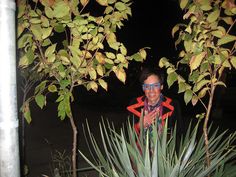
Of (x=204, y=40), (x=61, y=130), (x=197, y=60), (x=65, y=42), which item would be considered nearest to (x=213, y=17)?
(x=204, y=40)

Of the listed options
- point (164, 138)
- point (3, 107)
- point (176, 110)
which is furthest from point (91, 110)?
point (3, 107)

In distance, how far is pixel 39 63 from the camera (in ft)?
8.73

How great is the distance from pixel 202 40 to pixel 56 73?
4.08ft

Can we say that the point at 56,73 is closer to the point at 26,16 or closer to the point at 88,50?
the point at 88,50

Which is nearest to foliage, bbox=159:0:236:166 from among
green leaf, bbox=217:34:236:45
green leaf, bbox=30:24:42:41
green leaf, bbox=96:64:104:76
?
green leaf, bbox=217:34:236:45

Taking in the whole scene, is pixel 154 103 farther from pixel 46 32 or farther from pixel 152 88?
pixel 46 32

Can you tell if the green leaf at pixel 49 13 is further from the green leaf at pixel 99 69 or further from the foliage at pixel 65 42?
the green leaf at pixel 99 69

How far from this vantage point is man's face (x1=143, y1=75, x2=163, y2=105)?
3080 millimetres

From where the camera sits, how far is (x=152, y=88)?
3.09 m

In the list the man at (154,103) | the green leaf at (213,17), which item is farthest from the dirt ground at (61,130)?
the green leaf at (213,17)

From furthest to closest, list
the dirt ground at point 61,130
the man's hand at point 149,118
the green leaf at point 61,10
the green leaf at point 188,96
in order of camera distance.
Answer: the dirt ground at point 61,130 < the man's hand at point 149,118 < the green leaf at point 188,96 < the green leaf at point 61,10

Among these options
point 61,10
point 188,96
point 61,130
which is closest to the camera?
point 61,10

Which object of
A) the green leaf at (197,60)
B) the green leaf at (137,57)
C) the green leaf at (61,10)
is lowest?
the green leaf at (197,60)

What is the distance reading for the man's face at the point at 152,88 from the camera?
308 cm
